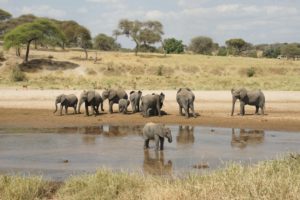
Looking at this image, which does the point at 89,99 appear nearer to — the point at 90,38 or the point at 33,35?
the point at 33,35

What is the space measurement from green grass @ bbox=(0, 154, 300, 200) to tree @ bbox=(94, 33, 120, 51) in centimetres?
7498

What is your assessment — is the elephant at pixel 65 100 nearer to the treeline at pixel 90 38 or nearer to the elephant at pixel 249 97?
the elephant at pixel 249 97

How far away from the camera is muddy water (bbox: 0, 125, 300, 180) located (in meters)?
14.4

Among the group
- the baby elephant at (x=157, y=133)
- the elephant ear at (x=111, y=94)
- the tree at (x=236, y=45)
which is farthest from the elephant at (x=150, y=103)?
the tree at (x=236, y=45)

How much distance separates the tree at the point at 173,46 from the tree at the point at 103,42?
9018mm

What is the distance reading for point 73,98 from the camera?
2872cm

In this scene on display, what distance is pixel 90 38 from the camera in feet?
235

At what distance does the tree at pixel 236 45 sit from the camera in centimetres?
10131

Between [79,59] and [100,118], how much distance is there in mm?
35126

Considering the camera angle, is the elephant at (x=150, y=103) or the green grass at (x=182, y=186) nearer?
the green grass at (x=182, y=186)

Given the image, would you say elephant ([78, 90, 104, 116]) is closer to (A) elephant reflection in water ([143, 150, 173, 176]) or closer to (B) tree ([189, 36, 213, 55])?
(A) elephant reflection in water ([143, 150, 173, 176])

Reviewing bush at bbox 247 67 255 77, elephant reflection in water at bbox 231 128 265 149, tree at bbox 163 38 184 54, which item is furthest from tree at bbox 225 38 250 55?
elephant reflection in water at bbox 231 128 265 149

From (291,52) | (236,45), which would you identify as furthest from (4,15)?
(291,52)

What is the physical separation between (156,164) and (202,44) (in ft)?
286
